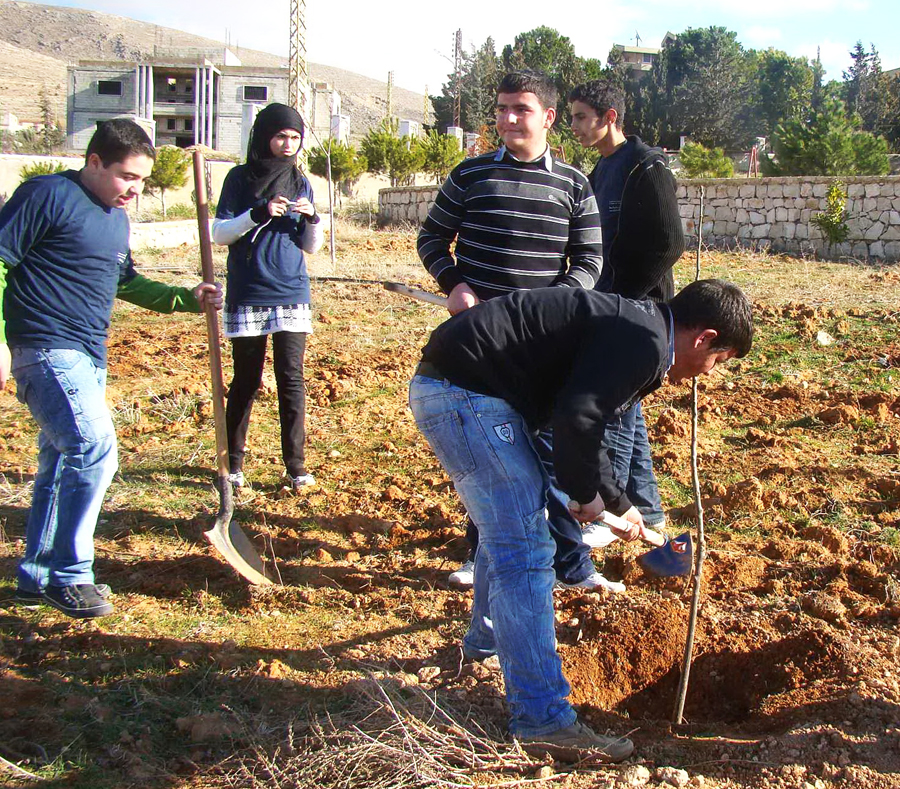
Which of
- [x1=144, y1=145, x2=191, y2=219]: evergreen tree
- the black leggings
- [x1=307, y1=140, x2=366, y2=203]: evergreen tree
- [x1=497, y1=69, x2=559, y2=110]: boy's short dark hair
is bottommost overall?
the black leggings

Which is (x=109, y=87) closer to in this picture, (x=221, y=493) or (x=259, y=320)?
(x=259, y=320)

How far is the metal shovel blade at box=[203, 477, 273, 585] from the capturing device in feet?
10.9

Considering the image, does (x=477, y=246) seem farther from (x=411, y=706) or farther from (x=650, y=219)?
(x=411, y=706)

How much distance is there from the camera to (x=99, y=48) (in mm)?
98250

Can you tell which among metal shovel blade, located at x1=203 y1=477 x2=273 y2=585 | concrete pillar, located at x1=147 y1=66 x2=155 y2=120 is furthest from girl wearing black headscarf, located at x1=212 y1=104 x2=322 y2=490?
concrete pillar, located at x1=147 y1=66 x2=155 y2=120

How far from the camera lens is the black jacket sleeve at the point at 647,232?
3158 mm

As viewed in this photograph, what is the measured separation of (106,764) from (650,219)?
2.45 metres

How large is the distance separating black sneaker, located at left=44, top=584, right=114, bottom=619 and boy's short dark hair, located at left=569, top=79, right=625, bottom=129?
259 cm

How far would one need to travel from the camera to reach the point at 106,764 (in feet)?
7.55

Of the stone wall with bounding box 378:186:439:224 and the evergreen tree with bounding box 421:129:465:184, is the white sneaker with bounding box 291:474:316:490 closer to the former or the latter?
the stone wall with bounding box 378:186:439:224

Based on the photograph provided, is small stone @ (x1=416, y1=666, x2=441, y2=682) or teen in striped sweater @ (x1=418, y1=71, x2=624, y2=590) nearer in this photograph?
small stone @ (x1=416, y1=666, x2=441, y2=682)

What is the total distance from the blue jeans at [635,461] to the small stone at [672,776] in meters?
1.33

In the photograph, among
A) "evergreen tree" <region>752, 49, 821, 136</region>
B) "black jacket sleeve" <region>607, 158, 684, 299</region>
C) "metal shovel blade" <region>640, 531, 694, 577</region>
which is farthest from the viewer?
"evergreen tree" <region>752, 49, 821, 136</region>

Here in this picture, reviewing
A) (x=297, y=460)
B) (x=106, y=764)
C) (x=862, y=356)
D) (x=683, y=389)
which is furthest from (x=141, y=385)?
(x=862, y=356)
